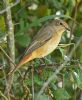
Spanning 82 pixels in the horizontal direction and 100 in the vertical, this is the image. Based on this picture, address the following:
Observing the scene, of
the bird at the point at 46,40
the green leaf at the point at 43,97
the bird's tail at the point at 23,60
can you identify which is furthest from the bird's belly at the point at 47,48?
the green leaf at the point at 43,97

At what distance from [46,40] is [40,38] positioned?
17 centimetres

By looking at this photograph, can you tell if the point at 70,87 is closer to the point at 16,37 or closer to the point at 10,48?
the point at 16,37

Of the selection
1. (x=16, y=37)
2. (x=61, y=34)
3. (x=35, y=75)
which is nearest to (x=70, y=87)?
(x=61, y=34)

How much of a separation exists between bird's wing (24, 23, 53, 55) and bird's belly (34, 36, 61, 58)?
5cm

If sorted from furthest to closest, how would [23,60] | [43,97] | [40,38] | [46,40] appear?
1. [46,40]
2. [40,38]
3. [23,60]
4. [43,97]

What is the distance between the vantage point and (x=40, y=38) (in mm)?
5750

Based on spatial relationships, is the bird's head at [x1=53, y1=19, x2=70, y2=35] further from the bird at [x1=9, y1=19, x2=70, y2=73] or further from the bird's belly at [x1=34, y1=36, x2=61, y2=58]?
the bird's belly at [x1=34, y1=36, x2=61, y2=58]

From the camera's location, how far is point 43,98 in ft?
15.1

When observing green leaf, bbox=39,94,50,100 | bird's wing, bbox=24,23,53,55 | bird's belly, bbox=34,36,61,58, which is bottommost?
green leaf, bbox=39,94,50,100

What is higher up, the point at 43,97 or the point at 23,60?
the point at 23,60

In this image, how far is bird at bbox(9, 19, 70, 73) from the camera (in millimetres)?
5492

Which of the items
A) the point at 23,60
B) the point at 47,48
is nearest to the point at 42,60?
the point at 23,60

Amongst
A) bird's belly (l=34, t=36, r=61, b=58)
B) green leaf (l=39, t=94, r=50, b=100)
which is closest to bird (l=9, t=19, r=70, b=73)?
bird's belly (l=34, t=36, r=61, b=58)

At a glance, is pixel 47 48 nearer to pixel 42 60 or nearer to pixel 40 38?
pixel 40 38
